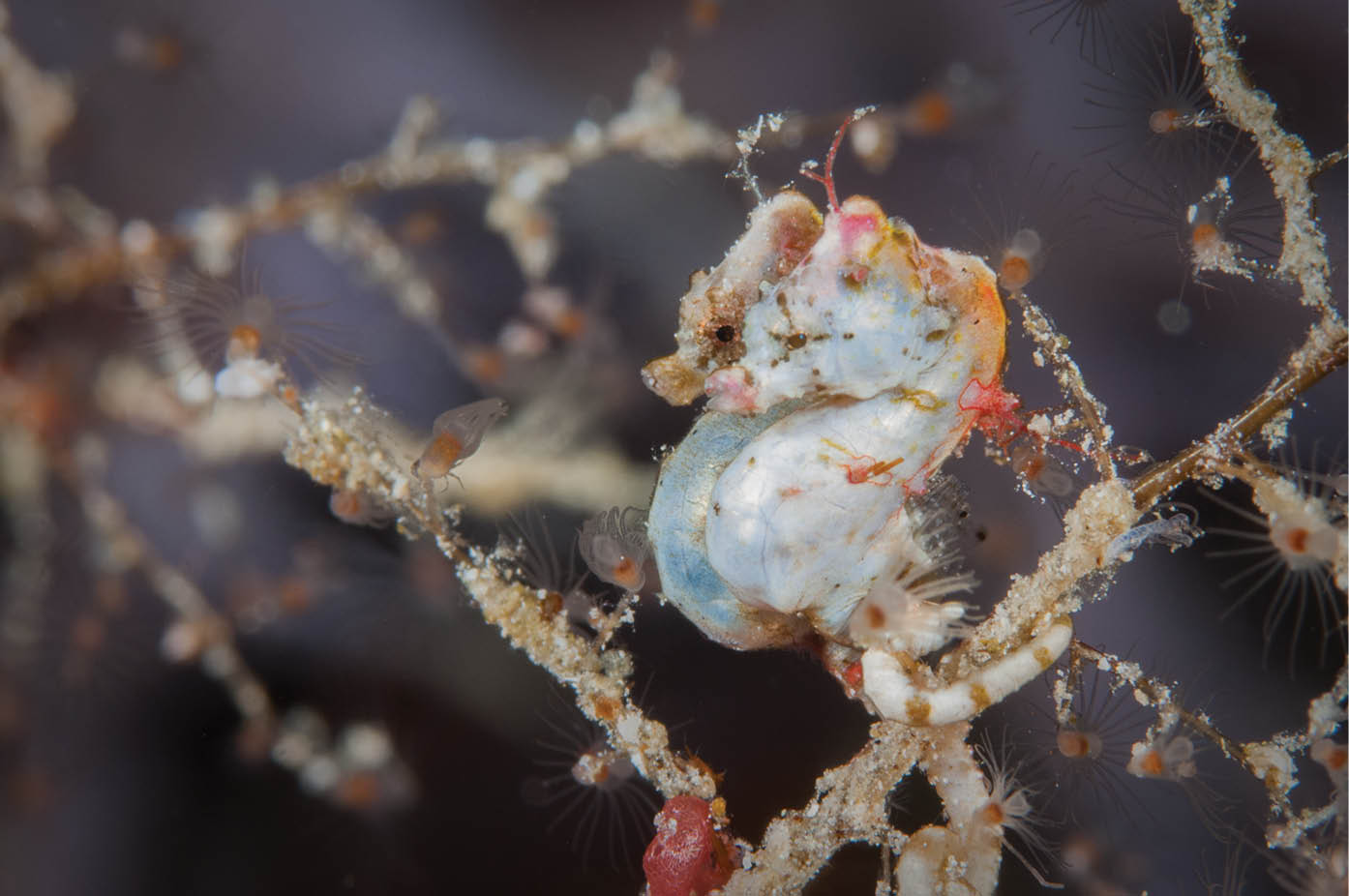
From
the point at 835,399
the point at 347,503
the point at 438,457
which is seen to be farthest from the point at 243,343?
the point at 835,399

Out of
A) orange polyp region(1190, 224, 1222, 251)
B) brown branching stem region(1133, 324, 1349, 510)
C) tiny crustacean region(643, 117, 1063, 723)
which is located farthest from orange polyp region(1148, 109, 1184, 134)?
tiny crustacean region(643, 117, 1063, 723)

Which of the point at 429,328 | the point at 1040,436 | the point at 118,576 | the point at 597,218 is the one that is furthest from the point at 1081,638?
the point at 118,576

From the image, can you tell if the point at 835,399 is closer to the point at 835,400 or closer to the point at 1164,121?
the point at 835,400

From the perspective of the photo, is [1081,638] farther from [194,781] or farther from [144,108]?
[144,108]

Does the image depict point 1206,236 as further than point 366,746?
No

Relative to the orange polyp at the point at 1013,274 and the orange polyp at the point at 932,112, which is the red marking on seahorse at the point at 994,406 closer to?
the orange polyp at the point at 1013,274

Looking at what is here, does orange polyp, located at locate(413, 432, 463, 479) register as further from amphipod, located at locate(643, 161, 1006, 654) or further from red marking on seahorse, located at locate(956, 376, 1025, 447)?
red marking on seahorse, located at locate(956, 376, 1025, 447)

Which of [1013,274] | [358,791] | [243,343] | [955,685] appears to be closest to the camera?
[955,685]
